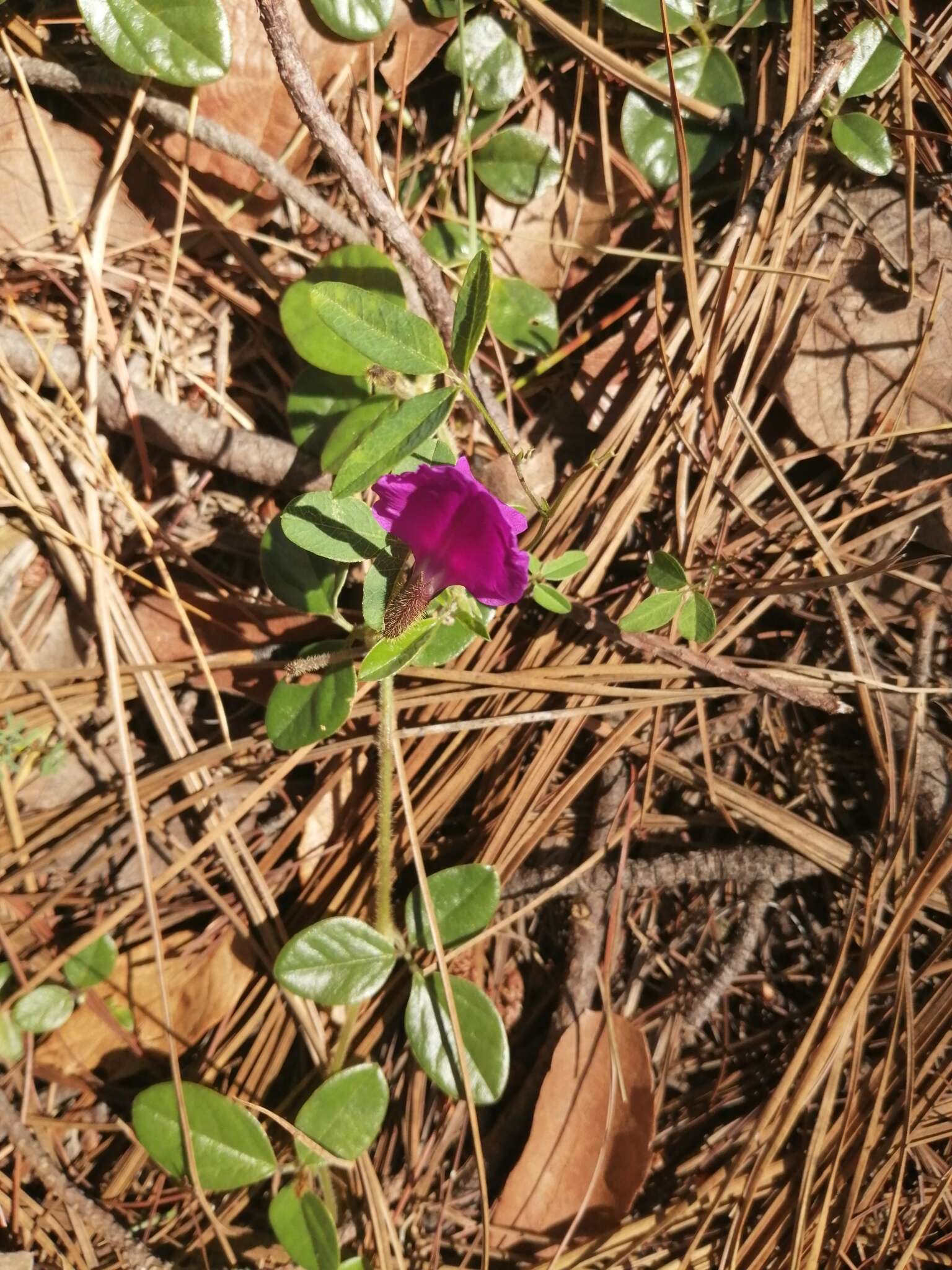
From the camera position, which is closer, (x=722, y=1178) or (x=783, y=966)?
(x=722, y=1178)

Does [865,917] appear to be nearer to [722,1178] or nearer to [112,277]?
[722,1178]

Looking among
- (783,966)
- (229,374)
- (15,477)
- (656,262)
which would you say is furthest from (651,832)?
(15,477)

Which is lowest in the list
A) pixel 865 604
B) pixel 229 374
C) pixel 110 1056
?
pixel 110 1056

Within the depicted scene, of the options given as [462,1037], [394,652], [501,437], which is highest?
[501,437]

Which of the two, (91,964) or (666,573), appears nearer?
(666,573)

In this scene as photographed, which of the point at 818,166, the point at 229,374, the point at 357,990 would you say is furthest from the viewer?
the point at 229,374

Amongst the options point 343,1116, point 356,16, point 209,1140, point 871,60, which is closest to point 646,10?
point 871,60

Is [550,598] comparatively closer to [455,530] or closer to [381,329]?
[455,530]
